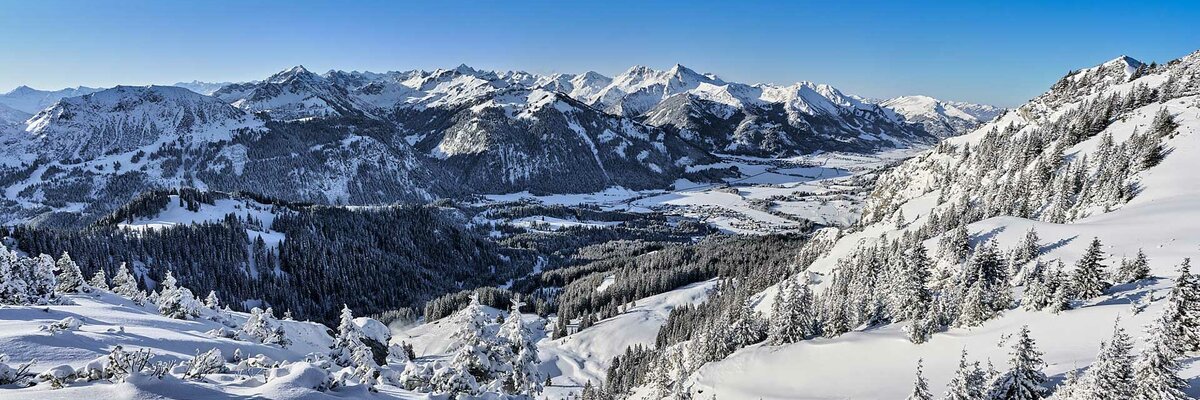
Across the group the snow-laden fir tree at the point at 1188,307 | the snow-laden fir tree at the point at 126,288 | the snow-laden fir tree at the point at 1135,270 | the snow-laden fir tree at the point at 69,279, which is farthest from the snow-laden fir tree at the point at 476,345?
the snow-laden fir tree at the point at 126,288

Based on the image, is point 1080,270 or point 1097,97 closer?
point 1080,270

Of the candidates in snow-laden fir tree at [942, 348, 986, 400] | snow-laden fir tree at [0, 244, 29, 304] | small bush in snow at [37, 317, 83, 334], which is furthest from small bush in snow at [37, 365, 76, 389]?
snow-laden fir tree at [0, 244, 29, 304]

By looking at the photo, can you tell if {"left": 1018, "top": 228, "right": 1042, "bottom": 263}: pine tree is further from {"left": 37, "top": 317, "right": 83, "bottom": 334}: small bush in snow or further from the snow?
the snow

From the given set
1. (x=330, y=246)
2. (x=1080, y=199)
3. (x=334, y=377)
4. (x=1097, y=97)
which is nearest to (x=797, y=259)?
(x=1080, y=199)

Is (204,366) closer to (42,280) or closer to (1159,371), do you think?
(1159,371)

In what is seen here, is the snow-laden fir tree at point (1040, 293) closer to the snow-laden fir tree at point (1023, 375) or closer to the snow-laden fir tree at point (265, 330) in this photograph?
the snow-laden fir tree at point (1023, 375)

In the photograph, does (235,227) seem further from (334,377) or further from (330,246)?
(334,377)

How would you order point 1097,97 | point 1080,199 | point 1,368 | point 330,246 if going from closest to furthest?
point 1,368 < point 1080,199 < point 1097,97 < point 330,246
